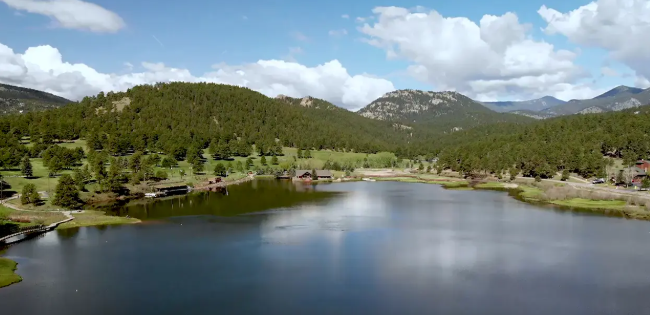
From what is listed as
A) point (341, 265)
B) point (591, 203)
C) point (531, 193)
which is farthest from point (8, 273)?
point (531, 193)

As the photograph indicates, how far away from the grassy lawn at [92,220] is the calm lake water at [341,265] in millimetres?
3202

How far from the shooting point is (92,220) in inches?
2330

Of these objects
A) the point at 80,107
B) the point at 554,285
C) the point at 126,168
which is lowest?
the point at 554,285

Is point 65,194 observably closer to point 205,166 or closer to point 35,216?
point 35,216

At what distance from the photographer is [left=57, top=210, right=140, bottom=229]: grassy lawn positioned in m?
57.0

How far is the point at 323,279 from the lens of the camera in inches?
1410

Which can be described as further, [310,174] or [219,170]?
[310,174]

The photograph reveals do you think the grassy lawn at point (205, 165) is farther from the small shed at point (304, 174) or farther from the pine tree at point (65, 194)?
the small shed at point (304, 174)

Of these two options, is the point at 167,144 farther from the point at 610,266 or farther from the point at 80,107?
the point at 610,266

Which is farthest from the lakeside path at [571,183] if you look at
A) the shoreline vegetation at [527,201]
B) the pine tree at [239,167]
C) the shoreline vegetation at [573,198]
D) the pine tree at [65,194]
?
the pine tree at [65,194]

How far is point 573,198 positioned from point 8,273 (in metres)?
79.6

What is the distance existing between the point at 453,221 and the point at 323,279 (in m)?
30.4

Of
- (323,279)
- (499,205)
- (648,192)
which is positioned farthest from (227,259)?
(648,192)

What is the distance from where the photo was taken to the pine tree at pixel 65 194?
218 feet
